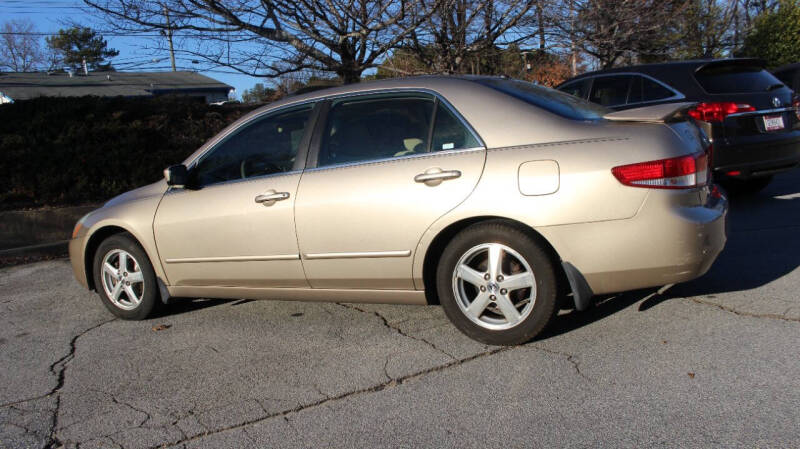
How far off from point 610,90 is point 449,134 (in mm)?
4997

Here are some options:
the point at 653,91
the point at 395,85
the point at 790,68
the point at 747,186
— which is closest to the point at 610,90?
the point at 653,91

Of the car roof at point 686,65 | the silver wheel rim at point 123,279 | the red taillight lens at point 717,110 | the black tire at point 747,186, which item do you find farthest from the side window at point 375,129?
the black tire at point 747,186

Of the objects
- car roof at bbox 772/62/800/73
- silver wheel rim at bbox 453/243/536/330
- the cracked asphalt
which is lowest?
the cracked asphalt

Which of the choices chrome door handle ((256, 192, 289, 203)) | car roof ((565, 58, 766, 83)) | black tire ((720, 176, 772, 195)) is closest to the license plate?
car roof ((565, 58, 766, 83))

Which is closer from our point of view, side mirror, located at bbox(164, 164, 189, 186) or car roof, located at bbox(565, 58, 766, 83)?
side mirror, located at bbox(164, 164, 189, 186)

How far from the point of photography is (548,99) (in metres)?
4.29

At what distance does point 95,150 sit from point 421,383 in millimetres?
9080

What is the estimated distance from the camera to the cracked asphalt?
3027 millimetres

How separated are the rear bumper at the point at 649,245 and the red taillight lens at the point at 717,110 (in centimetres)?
373

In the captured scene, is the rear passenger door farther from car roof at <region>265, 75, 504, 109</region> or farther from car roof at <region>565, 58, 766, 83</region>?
car roof at <region>565, 58, 766, 83</region>

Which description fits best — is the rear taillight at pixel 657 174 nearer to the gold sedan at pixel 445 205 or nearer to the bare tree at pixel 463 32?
the gold sedan at pixel 445 205

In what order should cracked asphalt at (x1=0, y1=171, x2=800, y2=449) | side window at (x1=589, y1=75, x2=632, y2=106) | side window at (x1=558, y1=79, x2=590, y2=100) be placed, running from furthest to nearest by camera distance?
side window at (x1=558, y1=79, x2=590, y2=100), side window at (x1=589, y1=75, x2=632, y2=106), cracked asphalt at (x1=0, y1=171, x2=800, y2=449)

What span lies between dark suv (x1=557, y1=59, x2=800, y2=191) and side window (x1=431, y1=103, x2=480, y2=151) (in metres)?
3.91

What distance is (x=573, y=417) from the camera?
307cm
